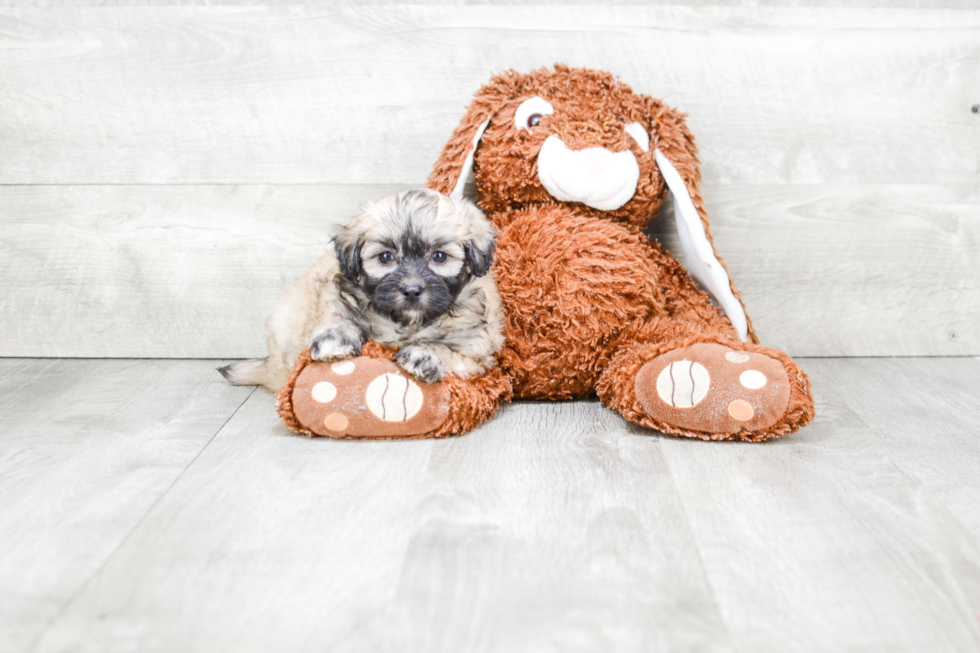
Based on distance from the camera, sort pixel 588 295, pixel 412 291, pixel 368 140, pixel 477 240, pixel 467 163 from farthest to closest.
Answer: pixel 368 140
pixel 467 163
pixel 588 295
pixel 477 240
pixel 412 291

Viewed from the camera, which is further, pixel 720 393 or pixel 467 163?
pixel 467 163

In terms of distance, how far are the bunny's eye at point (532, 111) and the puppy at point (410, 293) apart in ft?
0.99

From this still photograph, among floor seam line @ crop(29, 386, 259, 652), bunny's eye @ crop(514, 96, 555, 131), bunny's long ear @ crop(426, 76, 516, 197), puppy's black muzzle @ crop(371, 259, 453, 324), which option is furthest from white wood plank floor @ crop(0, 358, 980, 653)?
bunny's eye @ crop(514, 96, 555, 131)

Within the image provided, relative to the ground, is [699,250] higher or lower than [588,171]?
lower

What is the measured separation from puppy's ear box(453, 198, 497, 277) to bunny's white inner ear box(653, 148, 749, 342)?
487mm

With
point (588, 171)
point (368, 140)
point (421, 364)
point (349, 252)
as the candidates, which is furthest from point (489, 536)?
point (368, 140)

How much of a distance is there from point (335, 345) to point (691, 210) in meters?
0.90

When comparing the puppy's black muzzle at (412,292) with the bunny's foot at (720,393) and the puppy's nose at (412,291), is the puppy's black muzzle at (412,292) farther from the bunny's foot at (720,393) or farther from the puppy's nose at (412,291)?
the bunny's foot at (720,393)

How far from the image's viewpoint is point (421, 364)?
5.03 feet

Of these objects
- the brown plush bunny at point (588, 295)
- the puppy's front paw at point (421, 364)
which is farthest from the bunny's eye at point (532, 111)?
the puppy's front paw at point (421, 364)

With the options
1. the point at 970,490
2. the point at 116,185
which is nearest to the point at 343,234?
the point at 116,185

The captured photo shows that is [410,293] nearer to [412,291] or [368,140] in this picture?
[412,291]

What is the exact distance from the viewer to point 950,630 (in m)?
0.97

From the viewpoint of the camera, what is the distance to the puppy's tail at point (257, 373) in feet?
6.00
